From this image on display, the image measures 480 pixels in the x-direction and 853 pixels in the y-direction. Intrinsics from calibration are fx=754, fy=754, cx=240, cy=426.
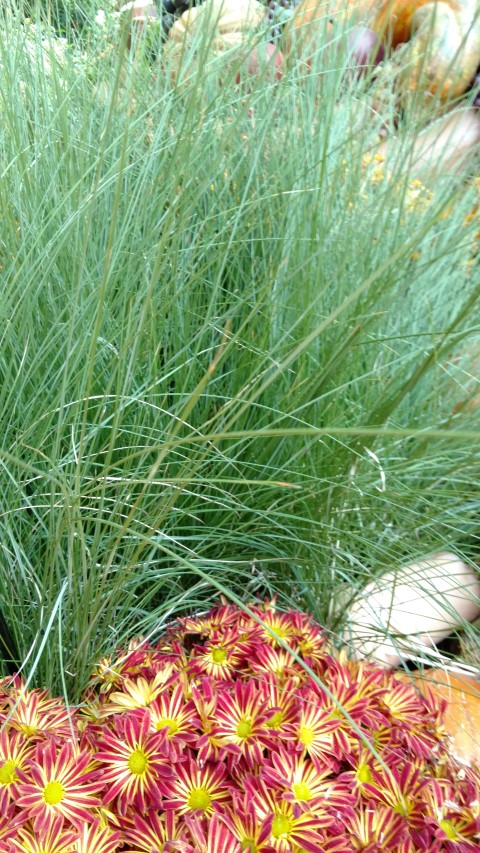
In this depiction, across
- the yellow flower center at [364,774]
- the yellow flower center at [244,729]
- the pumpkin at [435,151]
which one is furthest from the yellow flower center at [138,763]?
the pumpkin at [435,151]

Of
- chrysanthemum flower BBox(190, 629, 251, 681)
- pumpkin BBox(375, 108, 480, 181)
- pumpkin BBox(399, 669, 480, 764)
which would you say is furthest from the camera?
pumpkin BBox(375, 108, 480, 181)

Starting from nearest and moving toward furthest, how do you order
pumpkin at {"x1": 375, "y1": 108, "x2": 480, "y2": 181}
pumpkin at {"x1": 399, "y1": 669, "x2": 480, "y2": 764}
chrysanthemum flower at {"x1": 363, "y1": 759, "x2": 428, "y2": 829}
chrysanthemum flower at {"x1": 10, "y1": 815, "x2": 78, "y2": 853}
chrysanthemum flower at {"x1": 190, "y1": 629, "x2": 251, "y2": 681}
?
chrysanthemum flower at {"x1": 10, "y1": 815, "x2": 78, "y2": 853}, chrysanthemum flower at {"x1": 363, "y1": 759, "x2": 428, "y2": 829}, chrysanthemum flower at {"x1": 190, "y1": 629, "x2": 251, "y2": 681}, pumpkin at {"x1": 399, "y1": 669, "x2": 480, "y2": 764}, pumpkin at {"x1": 375, "y1": 108, "x2": 480, "y2": 181}

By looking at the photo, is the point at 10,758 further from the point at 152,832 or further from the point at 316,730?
the point at 316,730

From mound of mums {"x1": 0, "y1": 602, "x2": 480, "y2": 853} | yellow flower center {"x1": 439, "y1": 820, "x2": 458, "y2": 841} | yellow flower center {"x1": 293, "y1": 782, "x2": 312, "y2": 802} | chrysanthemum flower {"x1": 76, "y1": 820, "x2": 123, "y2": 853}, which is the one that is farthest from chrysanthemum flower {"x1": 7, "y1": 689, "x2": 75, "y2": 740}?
yellow flower center {"x1": 439, "y1": 820, "x2": 458, "y2": 841}

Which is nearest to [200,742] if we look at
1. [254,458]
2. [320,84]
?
[254,458]

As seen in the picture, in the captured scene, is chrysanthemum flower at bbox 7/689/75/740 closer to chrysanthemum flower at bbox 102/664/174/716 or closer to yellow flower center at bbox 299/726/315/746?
chrysanthemum flower at bbox 102/664/174/716

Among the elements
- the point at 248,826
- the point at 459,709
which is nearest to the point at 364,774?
the point at 248,826

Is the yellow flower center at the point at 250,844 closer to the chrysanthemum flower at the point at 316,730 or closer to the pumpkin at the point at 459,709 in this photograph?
the chrysanthemum flower at the point at 316,730
